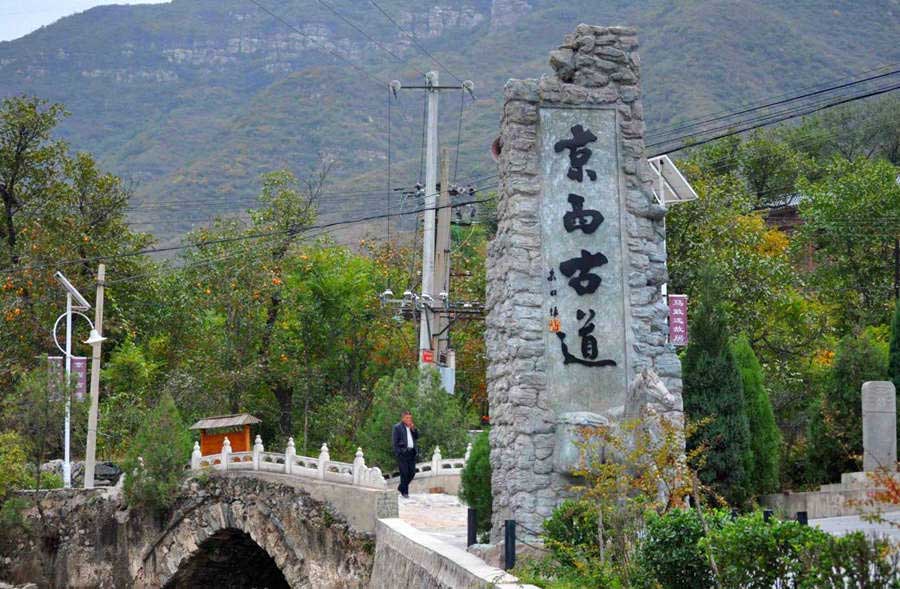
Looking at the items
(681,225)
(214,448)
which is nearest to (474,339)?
(681,225)

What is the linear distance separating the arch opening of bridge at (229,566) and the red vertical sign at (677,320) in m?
9.36

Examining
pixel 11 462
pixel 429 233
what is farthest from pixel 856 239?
pixel 11 462

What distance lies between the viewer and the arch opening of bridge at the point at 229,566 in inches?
1117

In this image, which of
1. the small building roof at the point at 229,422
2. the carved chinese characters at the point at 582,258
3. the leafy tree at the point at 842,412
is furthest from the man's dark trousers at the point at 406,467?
the leafy tree at the point at 842,412

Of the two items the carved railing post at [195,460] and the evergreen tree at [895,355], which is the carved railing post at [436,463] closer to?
the carved railing post at [195,460]

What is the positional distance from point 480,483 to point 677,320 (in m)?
8.11

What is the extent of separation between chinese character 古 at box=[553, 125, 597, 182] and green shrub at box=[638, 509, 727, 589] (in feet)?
20.2

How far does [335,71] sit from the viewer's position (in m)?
100

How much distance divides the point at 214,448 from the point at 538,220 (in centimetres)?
1504

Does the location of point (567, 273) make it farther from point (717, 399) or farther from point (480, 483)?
point (717, 399)

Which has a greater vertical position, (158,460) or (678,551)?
(158,460)

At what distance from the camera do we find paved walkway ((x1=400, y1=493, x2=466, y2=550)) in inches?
723

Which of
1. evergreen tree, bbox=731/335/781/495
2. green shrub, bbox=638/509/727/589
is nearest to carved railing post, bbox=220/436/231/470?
evergreen tree, bbox=731/335/781/495

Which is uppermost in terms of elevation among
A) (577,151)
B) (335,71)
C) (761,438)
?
(335,71)
